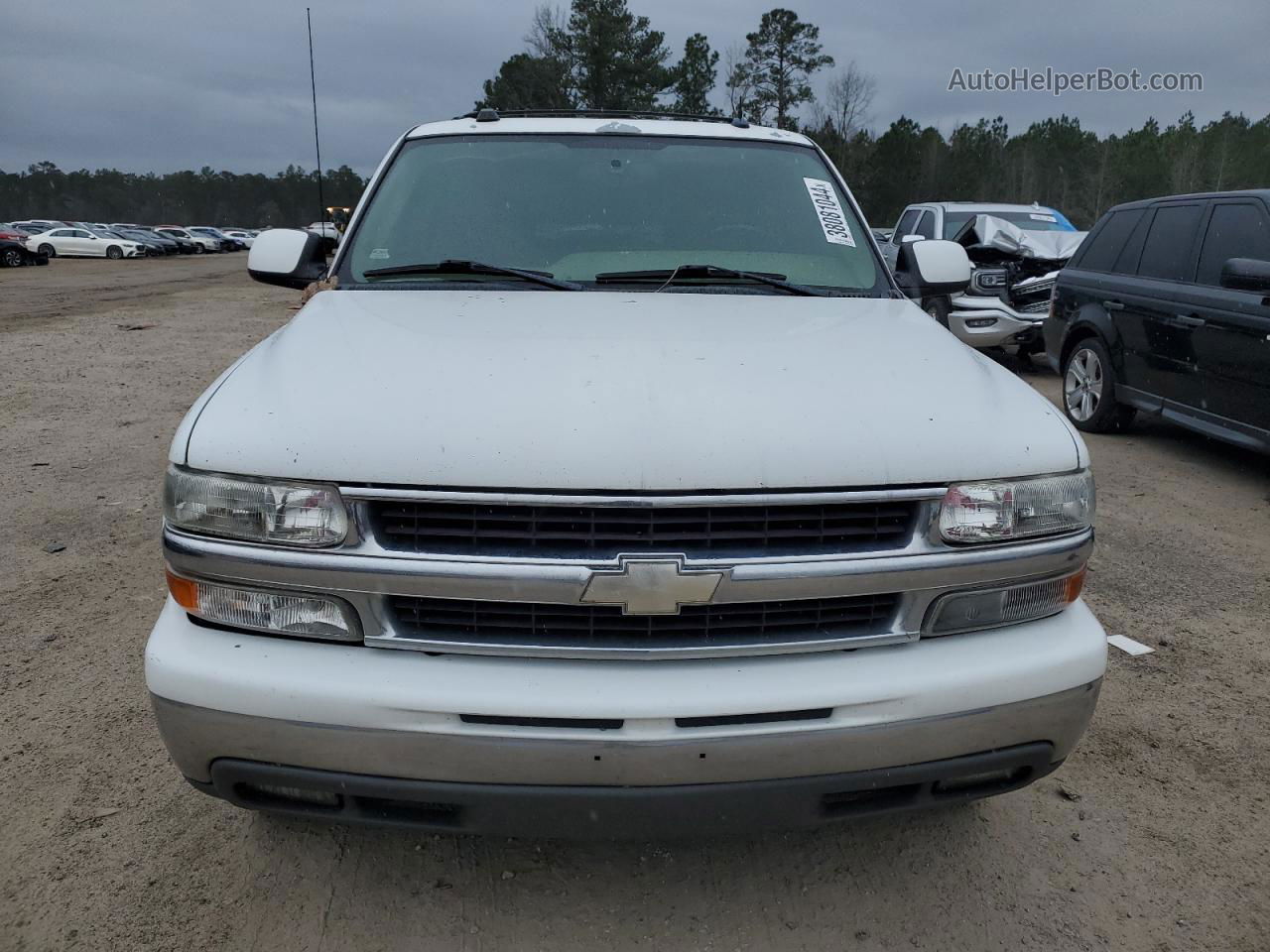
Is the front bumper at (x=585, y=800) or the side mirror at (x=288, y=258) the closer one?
the front bumper at (x=585, y=800)

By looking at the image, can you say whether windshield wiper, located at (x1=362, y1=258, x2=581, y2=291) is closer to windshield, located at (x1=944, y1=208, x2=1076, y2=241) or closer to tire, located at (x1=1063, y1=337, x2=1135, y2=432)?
tire, located at (x1=1063, y1=337, x2=1135, y2=432)

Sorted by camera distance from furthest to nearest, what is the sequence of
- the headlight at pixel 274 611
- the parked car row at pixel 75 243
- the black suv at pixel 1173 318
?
the parked car row at pixel 75 243 → the black suv at pixel 1173 318 → the headlight at pixel 274 611

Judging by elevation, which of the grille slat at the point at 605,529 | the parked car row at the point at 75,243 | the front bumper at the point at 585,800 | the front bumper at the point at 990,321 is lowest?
the parked car row at the point at 75,243

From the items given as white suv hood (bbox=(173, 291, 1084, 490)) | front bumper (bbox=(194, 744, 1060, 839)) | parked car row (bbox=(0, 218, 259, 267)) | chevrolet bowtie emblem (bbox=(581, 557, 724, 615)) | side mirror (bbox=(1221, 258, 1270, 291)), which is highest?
side mirror (bbox=(1221, 258, 1270, 291))

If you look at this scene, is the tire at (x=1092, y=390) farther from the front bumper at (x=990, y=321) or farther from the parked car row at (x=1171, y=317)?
the front bumper at (x=990, y=321)

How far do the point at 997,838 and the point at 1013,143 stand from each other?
3367 inches

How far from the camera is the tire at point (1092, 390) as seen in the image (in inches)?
280

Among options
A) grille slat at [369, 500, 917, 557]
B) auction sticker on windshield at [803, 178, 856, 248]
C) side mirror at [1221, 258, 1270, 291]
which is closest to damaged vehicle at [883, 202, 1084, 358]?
side mirror at [1221, 258, 1270, 291]

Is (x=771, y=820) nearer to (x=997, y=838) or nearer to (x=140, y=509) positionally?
(x=997, y=838)

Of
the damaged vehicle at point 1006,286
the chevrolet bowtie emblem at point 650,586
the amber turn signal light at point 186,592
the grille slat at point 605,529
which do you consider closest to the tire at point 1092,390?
the damaged vehicle at point 1006,286

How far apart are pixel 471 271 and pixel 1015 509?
1773mm

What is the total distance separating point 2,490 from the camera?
5562 millimetres

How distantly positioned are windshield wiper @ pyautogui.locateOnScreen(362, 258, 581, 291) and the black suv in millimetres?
4360

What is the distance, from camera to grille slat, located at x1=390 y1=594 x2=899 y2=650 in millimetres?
1884
